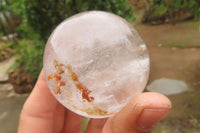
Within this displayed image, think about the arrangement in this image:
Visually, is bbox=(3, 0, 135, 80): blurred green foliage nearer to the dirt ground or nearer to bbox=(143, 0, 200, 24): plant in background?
the dirt ground

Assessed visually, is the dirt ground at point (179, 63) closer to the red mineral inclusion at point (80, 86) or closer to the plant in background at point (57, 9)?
the plant in background at point (57, 9)

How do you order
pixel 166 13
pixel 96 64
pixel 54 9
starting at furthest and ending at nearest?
pixel 166 13
pixel 54 9
pixel 96 64

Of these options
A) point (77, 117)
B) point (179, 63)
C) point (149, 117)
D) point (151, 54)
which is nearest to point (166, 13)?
point (151, 54)

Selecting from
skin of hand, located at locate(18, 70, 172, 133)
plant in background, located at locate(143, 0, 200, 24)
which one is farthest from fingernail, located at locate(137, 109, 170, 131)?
plant in background, located at locate(143, 0, 200, 24)

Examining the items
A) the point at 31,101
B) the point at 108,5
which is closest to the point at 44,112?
the point at 31,101

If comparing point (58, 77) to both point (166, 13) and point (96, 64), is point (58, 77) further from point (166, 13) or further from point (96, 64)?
point (166, 13)

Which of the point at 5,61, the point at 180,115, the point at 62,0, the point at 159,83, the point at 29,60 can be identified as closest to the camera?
the point at 62,0

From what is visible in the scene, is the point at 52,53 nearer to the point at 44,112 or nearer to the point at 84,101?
the point at 84,101
